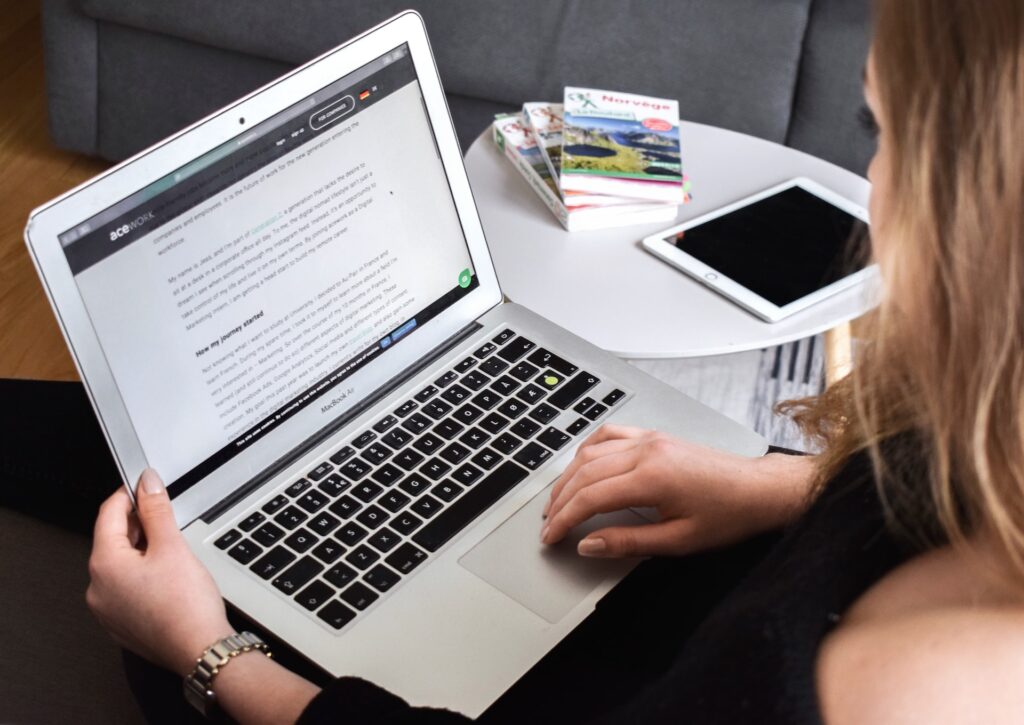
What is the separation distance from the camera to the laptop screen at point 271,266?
0.84 m

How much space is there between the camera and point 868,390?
30.0 inches

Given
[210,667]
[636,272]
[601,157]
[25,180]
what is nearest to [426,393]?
[210,667]

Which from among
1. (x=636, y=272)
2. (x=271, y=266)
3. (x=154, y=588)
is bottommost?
(x=636, y=272)

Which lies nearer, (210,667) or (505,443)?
(210,667)

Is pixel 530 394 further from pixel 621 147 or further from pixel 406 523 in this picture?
pixel 621 147

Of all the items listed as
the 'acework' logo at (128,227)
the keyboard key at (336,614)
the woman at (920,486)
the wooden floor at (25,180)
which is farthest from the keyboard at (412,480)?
the wooden floor at (25,180)

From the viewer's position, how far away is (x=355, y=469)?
0.96 metres

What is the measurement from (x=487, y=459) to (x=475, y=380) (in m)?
0.10

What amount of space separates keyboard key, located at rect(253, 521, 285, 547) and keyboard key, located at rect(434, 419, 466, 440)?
0.17 m

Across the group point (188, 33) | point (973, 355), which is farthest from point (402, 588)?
point (188, 33)

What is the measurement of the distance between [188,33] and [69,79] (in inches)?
11.9

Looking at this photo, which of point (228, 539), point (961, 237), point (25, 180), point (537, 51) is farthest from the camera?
point (25, 180)

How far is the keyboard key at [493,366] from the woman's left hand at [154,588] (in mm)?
327

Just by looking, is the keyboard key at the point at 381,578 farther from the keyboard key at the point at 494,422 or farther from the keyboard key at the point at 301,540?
the keyboard key at the point at 494,422
